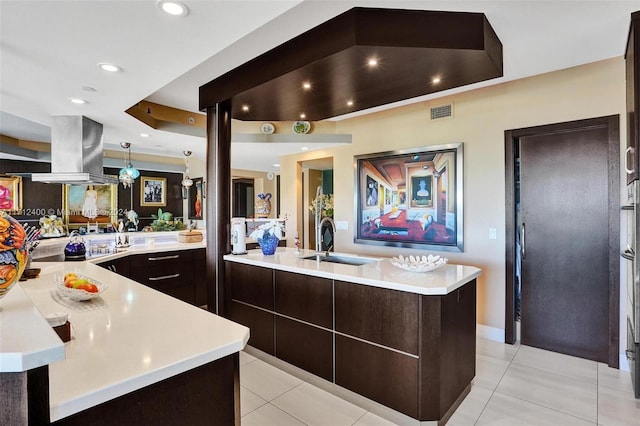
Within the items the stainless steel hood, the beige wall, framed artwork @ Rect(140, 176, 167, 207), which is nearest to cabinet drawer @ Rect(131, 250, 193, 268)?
the stainless steel hood

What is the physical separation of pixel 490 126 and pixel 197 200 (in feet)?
23.4

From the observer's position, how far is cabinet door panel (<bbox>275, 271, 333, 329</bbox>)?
251 cm

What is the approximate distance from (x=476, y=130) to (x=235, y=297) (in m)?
3.13

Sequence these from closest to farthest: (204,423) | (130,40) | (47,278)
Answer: (204,423) < (130,40) < (47,278)

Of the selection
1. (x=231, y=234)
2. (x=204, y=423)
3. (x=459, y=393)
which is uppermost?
(x=231, y=234)

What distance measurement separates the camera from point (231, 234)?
11.4ft

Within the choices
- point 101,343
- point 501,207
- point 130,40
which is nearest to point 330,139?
point 501,207

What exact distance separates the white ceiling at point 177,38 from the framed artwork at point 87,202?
527 cm

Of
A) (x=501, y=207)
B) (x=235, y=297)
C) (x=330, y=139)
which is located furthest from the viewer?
(x=330, y=139)

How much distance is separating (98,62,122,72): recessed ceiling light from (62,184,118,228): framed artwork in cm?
643

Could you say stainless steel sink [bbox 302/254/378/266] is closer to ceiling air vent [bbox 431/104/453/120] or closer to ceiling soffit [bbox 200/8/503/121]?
ceiling soffit [bbox 200/8/503/121]

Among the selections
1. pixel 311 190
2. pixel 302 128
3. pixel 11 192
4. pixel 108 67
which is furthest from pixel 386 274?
pixel 11 192

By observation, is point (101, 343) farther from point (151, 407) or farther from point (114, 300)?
point (114, 300)

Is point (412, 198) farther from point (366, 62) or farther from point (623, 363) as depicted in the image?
point (623, 363)
